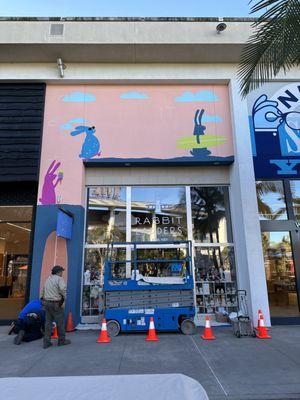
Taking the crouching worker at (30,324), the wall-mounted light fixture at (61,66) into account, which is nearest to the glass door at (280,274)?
the crouching worker at (30,324)

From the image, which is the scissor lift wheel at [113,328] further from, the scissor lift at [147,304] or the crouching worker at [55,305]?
the crouching worker at [55,305]

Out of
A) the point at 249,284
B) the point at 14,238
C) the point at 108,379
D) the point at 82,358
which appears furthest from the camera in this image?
the point at 14,238

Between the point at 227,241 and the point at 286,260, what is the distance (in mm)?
1840

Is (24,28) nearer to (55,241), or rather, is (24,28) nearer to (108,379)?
(55,241)

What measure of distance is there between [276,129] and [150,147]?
4202 mm

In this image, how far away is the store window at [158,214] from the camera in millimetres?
10445

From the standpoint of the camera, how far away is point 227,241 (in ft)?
34.7

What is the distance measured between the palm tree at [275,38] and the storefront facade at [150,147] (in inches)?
164

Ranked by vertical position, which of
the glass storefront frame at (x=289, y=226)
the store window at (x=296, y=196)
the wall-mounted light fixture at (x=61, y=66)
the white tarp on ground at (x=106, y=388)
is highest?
the wall-mounted light fixture at (x=61, y=66)

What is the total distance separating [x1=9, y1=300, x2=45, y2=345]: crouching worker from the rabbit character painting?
10.2 feet

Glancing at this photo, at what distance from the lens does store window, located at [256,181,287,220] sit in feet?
33.7

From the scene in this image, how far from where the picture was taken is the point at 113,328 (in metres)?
8.24

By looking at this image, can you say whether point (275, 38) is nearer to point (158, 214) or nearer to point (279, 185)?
point (279, 185)

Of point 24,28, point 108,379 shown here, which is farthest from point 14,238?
point 108,379
